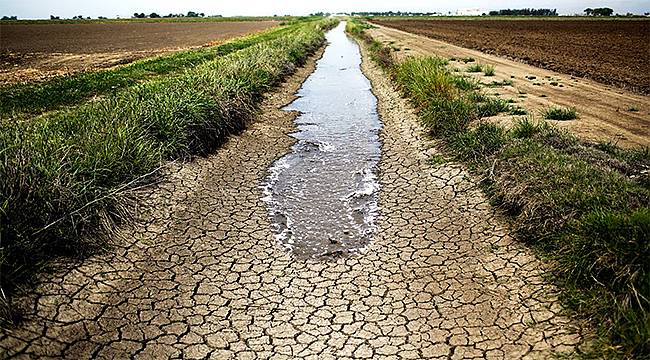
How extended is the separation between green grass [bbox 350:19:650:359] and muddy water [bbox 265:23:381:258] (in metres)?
1.58

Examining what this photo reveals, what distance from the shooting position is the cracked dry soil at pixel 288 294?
12.9 feet

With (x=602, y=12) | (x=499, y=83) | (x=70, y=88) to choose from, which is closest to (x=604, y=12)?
(x=602, y=12)

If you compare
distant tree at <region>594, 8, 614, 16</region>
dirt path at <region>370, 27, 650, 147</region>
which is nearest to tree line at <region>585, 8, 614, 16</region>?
distant tree at <region>594, 8, 614, 16</region>

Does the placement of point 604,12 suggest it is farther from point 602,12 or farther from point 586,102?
point 586,102

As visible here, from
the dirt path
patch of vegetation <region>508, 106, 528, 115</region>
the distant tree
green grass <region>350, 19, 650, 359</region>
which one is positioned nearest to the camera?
green grass <region>350, 19, 650, 359</region>

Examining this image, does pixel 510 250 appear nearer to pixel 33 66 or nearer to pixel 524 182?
pixel 524 182

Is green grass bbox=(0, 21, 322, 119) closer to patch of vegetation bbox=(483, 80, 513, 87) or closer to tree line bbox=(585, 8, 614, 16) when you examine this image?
patch of vegetation bbox=(483, 80, 513, 87)

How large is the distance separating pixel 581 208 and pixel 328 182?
381 cm

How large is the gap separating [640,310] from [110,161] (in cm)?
530

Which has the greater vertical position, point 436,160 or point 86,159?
point 86,159

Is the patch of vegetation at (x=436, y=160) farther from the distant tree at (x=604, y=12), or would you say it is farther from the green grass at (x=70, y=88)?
the distant tree at (x=604, y=12)

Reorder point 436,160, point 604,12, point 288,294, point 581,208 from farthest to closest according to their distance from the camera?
1. point 604,12
2. point 436,160
3. point 581,208
4. point 288,294

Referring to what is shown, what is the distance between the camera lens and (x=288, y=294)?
15.7 ft

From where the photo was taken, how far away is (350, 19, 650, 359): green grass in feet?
12.2
